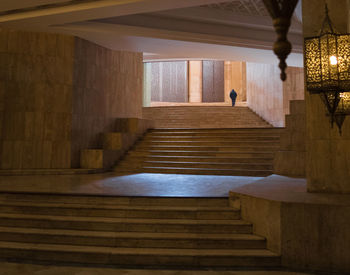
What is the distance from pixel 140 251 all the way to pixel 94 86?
20.0 feet

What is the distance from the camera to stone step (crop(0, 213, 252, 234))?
4.00 metres

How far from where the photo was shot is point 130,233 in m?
3.95

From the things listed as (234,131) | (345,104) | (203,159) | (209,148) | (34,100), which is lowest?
(203,159)

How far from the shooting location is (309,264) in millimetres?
3426

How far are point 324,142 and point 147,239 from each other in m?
2.77

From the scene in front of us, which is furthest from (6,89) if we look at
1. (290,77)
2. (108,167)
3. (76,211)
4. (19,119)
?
(290,77)

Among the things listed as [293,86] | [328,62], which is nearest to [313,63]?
[328,62]

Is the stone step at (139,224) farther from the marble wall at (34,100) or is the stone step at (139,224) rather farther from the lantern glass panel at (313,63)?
the marble wall at (34,100)

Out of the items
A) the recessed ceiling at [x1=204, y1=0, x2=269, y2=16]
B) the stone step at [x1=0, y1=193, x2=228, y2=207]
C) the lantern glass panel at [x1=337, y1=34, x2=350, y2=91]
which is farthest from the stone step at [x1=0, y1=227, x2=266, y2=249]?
the recessed ceiling at [x1=204, y1=0, x2=269, y2=16]

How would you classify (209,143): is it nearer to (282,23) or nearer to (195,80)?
(282,23)

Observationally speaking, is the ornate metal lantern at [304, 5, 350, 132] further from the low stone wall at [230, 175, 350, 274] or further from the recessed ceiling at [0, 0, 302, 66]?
the recessed ceiling at [0, 0, 302, 66]

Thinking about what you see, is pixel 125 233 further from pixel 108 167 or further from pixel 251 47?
pixel 251 47

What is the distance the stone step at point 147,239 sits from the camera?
12.4 feet

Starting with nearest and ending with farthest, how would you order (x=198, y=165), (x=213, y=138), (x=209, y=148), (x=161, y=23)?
(x=198, y=165) → (x=161, y=23) → (x=209, y=148) → (x=213, y=138)
